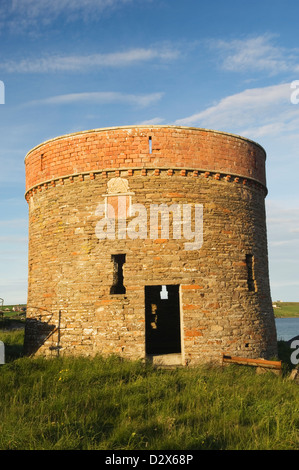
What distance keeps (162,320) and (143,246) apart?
16.1 ft

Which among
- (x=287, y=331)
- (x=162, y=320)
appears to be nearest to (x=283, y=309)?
(x=287, y=331)

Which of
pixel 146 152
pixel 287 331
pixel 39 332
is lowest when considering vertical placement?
pixel 287 331

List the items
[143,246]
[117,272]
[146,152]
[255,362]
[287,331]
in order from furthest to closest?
[287,331] → [146,152] → [117,272] → [143,246] → [255,362]

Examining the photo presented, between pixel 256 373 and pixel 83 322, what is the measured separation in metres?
4.18

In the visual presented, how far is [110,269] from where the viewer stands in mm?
9664

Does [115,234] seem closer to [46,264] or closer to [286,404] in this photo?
[46,264]

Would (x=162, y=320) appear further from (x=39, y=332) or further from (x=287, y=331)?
(x=287, y=331)

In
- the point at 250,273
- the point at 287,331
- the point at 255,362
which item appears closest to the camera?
the point at 255,362

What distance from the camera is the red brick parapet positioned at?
9.92 m

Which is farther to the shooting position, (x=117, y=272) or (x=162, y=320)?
(x=162, y=320)

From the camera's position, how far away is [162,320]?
13734 mm

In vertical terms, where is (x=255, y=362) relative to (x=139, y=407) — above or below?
above

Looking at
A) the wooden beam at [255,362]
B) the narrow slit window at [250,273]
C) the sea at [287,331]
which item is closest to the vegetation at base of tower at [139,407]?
the wooden beam at [255,362]

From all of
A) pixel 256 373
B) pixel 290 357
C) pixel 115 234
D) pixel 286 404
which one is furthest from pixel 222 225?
pixel 290 357
